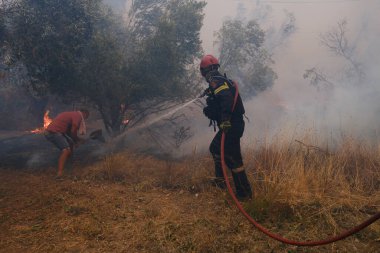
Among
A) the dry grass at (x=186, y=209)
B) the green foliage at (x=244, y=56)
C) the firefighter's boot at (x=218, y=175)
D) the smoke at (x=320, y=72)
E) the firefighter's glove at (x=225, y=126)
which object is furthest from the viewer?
the green foliage at (x=244, y=56)

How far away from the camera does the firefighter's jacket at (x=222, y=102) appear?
4.09 m

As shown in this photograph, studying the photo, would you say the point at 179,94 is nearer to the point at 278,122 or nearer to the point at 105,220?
the point at 278,122

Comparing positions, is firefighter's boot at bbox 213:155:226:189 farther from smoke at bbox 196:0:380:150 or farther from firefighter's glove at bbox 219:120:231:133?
smoke at bbox 196:0:380:150

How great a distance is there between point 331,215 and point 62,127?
4979 mm

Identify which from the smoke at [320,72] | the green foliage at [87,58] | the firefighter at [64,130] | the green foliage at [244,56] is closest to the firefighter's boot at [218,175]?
the smoke at [320,72]

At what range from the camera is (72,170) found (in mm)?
5941

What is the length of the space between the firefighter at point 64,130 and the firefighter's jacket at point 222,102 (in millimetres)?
2948

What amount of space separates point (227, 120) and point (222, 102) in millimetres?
271

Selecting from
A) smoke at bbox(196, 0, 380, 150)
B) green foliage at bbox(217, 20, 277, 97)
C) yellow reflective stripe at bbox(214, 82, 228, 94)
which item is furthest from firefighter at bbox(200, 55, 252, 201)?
green foliage at bbox(217, 20, 277, 97)

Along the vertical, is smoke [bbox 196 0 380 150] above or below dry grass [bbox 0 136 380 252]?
above

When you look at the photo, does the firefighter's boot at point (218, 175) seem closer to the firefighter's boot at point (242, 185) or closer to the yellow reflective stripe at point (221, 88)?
the firefighter's boot at point (242, 185)

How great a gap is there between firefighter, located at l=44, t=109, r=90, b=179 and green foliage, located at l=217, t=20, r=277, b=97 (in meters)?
7.97

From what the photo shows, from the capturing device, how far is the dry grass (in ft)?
10.1

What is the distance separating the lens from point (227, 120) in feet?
13.2
